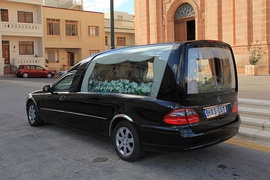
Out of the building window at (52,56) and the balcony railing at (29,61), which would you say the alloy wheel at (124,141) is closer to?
the balcony railing at (29,61)

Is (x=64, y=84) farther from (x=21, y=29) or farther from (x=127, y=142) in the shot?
(x=21, y=29)

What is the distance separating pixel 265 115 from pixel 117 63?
3928 millimetres

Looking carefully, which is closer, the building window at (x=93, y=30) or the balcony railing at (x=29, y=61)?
the balcony railing at (x=29, y=61)

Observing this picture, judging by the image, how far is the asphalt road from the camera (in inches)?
167

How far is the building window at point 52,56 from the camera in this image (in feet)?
124

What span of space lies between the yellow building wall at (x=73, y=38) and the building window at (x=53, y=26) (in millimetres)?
360

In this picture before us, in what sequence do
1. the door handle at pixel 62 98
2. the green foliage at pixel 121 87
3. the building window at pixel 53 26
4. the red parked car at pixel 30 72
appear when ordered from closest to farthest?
1. the green foliage at pixel 121 87
2. the door handle at pixel 62 98
3. the red parked car at pixel 30 72
4. the building window at pixel 53 26

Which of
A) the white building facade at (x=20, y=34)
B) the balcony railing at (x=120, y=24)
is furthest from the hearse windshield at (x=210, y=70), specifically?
the balcony railing at (x=120, y=24)

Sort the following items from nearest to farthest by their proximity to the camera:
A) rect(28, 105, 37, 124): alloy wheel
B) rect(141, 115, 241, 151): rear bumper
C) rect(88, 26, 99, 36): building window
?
rect(141, 115, 241, 151): rear bumper
rect(28, 105, 37, 124): alloy wheel
rect(88, 26, 99, 36): building window

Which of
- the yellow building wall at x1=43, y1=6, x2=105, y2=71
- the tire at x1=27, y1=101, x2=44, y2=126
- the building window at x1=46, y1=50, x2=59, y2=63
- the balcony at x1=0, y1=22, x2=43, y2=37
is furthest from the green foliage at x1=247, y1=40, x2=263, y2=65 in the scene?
the building window at x1=46, y1=50, x2=59, y2=63

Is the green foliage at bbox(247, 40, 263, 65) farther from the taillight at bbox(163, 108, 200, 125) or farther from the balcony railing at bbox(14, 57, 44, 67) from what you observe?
the balcony railing at bbox(14, 57, 44, 67)

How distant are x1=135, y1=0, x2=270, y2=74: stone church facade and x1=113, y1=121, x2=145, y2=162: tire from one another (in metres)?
14.6

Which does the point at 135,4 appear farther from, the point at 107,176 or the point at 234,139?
the point at 107,176

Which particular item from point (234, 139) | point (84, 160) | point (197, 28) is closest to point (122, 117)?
point (84, 160)
